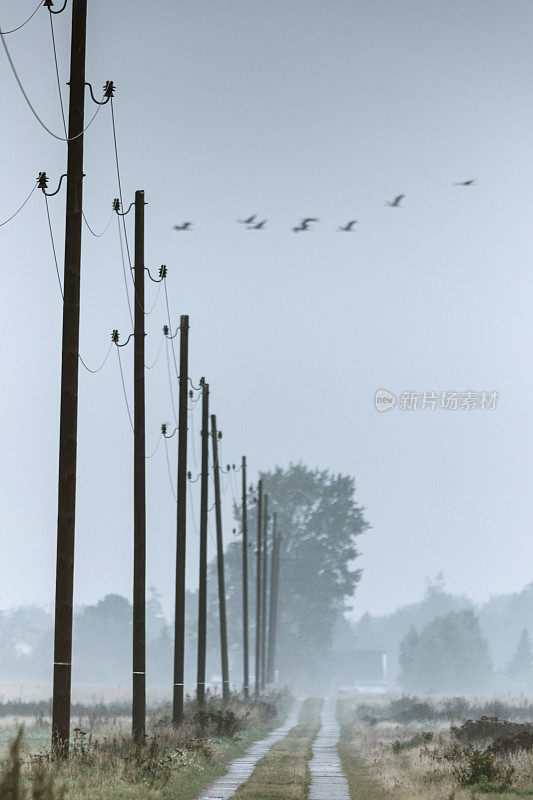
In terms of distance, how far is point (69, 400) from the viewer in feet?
65.5

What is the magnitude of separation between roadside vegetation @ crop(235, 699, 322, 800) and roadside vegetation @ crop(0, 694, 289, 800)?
83cm

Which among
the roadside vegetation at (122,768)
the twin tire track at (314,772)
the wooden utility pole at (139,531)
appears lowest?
the twin tire track at (314,772)

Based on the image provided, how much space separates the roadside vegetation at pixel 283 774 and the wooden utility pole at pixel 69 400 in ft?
10.5

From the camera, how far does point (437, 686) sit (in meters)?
139

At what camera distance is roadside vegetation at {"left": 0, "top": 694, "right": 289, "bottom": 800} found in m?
13.9

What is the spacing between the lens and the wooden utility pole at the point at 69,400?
1931 centimetres

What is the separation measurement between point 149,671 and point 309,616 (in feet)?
210

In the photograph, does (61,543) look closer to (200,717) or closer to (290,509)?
(200,717)

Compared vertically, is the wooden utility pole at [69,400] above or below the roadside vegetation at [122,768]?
above

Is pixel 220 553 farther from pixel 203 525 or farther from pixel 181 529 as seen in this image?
pixel 181 529

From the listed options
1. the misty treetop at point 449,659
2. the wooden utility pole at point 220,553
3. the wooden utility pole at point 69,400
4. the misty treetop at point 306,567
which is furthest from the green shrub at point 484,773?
the misty treetop at point 449,659

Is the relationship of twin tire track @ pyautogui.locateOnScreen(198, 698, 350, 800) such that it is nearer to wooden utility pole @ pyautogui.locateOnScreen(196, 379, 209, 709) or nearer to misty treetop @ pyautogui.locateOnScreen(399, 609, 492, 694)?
wooden utility pole @ pyautogui.locateOnScreen(196, 379, 209, 709)

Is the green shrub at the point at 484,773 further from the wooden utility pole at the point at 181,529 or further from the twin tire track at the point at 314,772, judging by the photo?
the wooden utility pole at the point at 181,529

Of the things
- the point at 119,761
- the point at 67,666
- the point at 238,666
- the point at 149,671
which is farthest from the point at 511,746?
the point at 149,671
